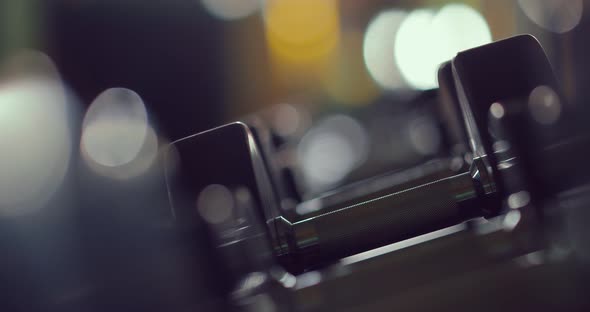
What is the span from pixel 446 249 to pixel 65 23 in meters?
3.22

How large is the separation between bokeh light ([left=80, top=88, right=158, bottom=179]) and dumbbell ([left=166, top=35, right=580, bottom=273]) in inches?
120

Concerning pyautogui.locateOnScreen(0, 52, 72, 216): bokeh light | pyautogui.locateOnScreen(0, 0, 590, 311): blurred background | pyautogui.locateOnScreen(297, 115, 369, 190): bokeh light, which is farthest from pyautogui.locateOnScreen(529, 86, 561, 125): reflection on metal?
pyautogui.locateOnScreen(297, 115, 369, 190): bokeh light

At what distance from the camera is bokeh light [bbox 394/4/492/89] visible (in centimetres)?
897

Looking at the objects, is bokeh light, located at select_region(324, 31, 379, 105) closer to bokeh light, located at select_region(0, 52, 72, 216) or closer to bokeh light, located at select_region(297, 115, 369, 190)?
bokeh light, located at select_region(297, 115, 369, 190)

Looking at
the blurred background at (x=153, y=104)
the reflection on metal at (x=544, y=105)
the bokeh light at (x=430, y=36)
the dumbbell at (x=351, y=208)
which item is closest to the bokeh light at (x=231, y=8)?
the blurred background at (x=153, y=104)

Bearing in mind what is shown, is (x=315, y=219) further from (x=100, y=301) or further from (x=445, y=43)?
(x=445, y=43)

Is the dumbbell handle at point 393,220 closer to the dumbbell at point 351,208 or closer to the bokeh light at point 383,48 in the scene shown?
the dumbbell at point 351,208

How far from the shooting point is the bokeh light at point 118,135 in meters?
4.20

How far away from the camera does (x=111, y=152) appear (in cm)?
459

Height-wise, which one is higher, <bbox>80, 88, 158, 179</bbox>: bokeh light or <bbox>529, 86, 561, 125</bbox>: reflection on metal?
<bbox>80, 88, 158, 179</bbox>: bokeh light

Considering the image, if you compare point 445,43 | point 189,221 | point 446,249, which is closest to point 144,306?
point 189,221

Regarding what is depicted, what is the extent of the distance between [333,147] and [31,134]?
4266 mm

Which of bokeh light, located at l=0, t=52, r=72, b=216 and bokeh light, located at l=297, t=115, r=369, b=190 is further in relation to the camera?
bokeh light, located at l=297, t=115, r=369, b=190

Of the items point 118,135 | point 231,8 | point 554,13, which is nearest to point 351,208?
point 118,135
